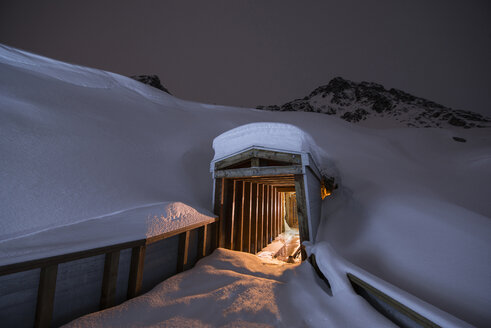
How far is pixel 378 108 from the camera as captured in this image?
56.6 meters

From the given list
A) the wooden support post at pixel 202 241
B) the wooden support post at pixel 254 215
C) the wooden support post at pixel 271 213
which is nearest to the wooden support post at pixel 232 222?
the wooden support post at pixel 202 241

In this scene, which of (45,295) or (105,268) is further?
(105,268)

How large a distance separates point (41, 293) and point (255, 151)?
13.7ft

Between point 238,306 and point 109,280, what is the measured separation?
1.74 meters

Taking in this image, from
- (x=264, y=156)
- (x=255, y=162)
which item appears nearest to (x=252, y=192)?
(x=255, y=162)

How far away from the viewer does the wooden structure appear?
4.64m

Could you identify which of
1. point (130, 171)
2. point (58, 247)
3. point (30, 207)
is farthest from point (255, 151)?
point (30, 207)

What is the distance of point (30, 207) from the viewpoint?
2.93 meters

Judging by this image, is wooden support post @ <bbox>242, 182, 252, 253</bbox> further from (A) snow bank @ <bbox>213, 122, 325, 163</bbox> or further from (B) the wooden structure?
(A) snow bank @ <bbox>213, 122, 325, 163</bbox>

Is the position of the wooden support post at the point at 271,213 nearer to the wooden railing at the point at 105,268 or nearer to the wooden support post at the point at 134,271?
the wooden railing at the point at 105,268

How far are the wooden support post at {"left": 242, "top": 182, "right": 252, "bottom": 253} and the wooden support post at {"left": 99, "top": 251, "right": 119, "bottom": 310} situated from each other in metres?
4.14

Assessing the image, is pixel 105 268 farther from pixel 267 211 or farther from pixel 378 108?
pixel 378 108

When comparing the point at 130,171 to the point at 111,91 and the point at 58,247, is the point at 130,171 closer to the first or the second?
the point at 58,247

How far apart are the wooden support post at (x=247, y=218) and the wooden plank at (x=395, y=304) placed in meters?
4.21
